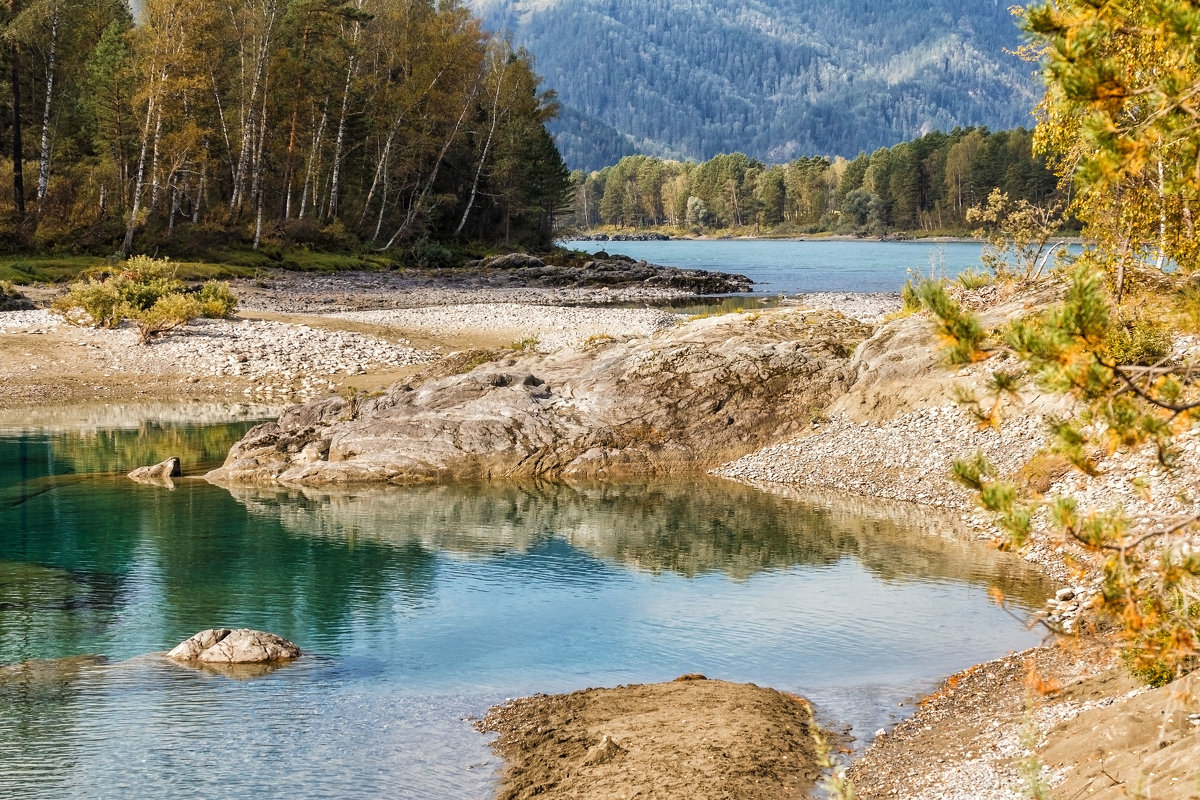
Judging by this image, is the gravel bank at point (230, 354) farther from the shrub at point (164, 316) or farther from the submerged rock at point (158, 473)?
the submerged rock at point (158, 473)

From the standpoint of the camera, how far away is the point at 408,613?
635 inches

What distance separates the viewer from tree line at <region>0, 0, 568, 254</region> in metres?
58.0

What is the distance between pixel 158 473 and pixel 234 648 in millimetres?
12261

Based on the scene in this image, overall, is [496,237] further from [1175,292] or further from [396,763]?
[396,763]

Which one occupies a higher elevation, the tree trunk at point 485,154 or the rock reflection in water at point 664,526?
the tree trunk at point 485,154

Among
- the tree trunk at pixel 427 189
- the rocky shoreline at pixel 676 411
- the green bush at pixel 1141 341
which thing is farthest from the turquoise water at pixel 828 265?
the green bush at pixel 1141 341

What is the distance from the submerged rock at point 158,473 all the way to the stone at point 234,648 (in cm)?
1140

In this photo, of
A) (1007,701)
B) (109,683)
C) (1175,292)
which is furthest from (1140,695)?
(1175,292)

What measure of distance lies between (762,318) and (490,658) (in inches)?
704

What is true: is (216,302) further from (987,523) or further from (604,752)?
(604,752)

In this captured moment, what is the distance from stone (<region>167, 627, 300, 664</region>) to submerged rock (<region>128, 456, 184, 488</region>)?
449 inches

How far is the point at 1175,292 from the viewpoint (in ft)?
69.8

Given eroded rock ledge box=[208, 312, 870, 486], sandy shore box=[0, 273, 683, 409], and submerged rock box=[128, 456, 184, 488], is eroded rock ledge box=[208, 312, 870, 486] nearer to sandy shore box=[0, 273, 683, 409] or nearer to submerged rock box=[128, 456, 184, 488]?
submerged rock box=[128, 456, 184, 488]

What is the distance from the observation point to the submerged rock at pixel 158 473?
80.6 ft
